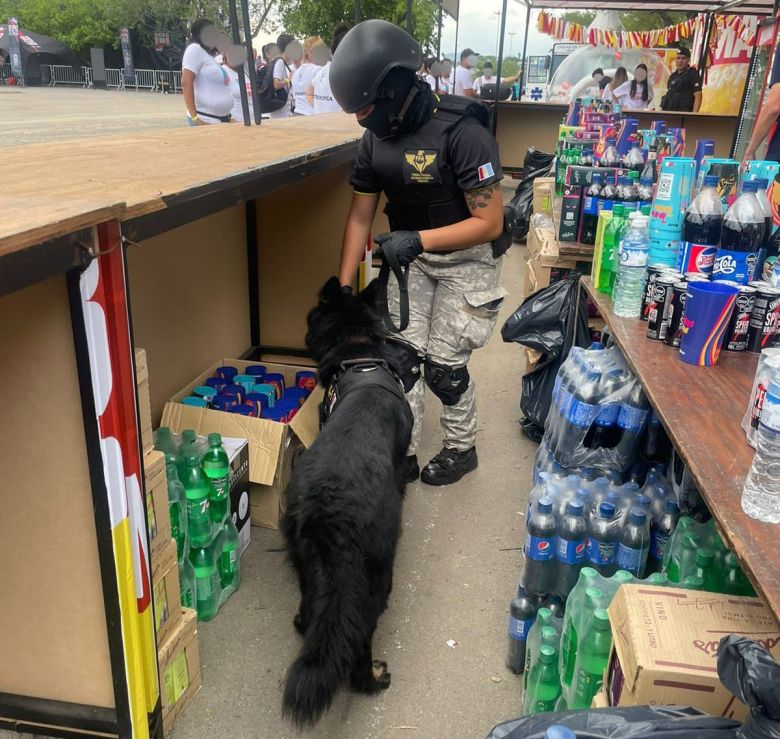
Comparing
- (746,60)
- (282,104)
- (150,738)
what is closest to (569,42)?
(746,60)

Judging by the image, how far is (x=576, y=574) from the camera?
7.02 ft

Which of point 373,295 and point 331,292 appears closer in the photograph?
point 331,292

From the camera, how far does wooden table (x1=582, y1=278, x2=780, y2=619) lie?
4.14ft

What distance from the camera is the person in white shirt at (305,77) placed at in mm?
8070

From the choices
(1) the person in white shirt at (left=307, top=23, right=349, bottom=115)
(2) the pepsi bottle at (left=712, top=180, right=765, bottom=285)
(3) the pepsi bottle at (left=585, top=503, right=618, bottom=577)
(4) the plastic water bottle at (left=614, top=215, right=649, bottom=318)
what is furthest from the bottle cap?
(1) the person in white shirt at (left=307, top=23, right=349, bottom=115)

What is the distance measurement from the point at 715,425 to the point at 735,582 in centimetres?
43

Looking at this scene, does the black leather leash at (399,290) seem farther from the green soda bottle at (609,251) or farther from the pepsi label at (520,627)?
the pepsi label at (520,627)

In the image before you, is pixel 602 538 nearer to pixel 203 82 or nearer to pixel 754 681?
pixel 754 681

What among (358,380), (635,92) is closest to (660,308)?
(358,380)

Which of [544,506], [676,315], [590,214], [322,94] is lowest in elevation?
[544,506]

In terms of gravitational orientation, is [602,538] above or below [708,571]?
below

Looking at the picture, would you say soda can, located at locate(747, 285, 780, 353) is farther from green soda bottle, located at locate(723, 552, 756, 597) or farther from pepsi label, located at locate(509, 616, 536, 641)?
pepsi label, located at locate(509, 616, 536, 641)

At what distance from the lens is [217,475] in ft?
8.14

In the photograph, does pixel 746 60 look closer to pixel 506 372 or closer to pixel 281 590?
pixel 506 372
